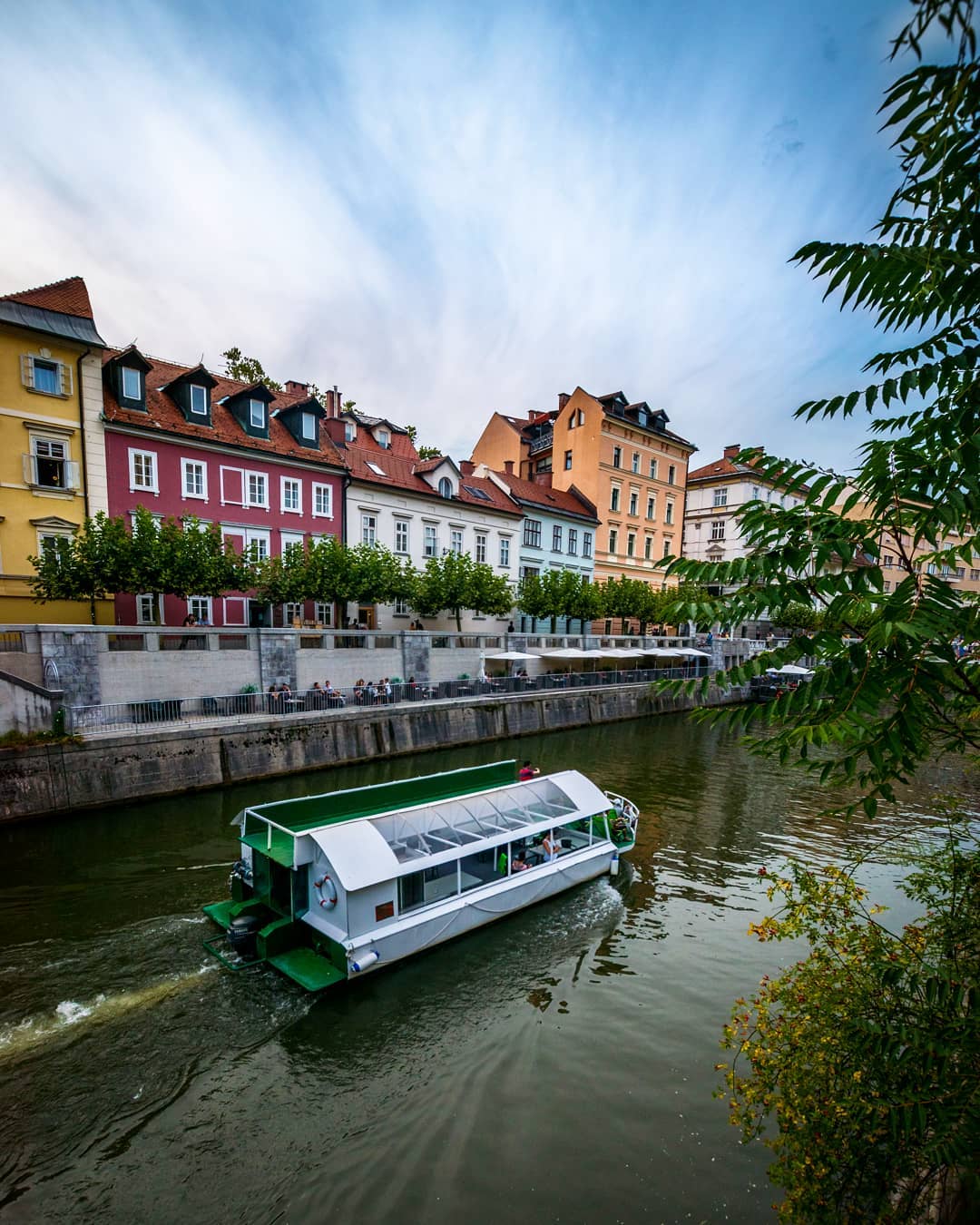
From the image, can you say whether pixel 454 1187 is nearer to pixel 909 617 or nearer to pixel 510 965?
pixel 510 965

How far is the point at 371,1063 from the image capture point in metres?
8.38

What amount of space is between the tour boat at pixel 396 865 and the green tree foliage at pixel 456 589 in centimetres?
1664

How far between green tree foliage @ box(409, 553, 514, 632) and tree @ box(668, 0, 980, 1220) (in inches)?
1037

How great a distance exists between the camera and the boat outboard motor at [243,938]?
400 inches

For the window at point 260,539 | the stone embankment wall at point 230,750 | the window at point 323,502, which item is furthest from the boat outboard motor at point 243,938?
the window at point 323,502

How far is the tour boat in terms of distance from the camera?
32.9ft

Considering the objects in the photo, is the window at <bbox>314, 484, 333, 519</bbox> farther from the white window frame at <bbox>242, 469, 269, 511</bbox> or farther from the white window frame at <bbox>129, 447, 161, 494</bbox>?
the white window frame at <bbox>129, 447, 161, 494</bbox>

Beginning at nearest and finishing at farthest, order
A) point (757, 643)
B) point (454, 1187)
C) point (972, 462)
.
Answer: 1. point (972, 462)
2. point (454, 1187)
3. point (757, 643)

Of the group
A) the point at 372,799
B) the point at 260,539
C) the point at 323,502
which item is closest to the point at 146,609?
the point at 260,539

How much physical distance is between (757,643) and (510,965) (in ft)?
147

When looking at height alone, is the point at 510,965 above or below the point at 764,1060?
below

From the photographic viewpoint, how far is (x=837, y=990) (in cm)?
450

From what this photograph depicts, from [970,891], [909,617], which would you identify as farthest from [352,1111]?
[909,617]

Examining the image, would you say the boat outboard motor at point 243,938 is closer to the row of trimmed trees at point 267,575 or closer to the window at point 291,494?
the row of trimmed trees at point 267,575
